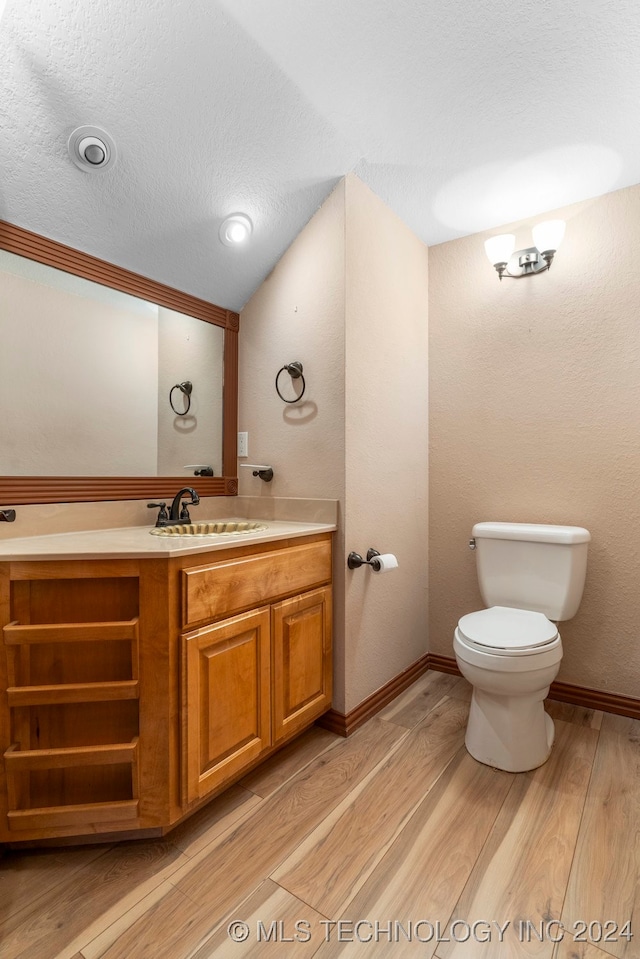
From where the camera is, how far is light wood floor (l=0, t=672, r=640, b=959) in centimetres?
102

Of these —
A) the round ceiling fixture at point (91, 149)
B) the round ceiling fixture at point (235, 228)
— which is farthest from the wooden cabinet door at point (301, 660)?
the round ceiling fixture at point (91, 149)

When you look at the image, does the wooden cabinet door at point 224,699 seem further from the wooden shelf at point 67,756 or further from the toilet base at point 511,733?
the toilet base at point 511,733

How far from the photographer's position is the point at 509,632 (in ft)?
5.37

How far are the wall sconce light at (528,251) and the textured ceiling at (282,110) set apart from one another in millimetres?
167

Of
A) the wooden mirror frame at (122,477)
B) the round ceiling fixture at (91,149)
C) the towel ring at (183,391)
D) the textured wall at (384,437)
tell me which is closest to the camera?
the round ceiling fixture at (91,149)

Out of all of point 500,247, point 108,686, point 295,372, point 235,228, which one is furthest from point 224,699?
point 500,247

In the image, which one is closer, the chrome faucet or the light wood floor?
the light wood floor

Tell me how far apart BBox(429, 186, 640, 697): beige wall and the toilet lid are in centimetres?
44

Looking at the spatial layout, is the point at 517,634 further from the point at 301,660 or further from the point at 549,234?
the point at 549,234

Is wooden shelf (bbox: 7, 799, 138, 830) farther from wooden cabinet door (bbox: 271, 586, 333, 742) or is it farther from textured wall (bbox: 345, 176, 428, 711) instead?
textured wall (bbox: 345, 176, 428, 711)

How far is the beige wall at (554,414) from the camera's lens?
195 centimetres

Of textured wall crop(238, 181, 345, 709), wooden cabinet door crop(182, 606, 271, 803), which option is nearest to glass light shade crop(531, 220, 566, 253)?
textured wall crop(238, 181, 345, 709)

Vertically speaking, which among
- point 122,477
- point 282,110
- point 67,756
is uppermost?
point 282,110

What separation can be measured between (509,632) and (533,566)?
409 millimetres
